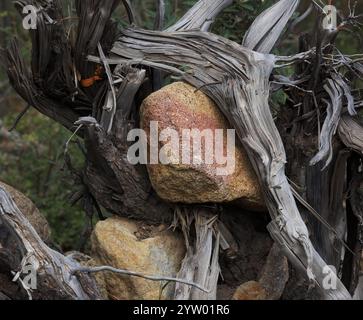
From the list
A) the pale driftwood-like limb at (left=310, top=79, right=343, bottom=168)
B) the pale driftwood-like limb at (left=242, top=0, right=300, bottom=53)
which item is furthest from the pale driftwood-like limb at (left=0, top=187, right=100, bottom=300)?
the pale driftwood-like limb at (left=242, top=0, right=300, bottom=53)

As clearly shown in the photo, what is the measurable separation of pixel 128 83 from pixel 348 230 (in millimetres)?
1552

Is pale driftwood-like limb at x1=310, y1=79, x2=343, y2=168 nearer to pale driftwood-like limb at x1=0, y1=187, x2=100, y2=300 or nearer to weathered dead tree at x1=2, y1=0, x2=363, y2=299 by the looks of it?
weathered dead tree at x1=2, y1=0, x2=363, y2=299

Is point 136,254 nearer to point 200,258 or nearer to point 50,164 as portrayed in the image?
point 200,258

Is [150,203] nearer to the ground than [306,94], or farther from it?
nearer to the ground

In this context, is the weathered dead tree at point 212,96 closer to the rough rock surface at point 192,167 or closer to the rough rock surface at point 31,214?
the rough rock surface at point 192,167

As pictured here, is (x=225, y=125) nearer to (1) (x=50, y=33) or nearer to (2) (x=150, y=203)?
(2) (x=150, y=203)

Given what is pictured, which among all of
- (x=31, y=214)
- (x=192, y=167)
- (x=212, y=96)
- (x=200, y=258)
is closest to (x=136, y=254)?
(x=200, y=258)

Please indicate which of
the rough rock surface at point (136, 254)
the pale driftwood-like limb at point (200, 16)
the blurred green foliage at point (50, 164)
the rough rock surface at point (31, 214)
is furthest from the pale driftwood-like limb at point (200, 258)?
the blurred green foliage at point (50, 164)

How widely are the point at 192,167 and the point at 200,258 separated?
51cm

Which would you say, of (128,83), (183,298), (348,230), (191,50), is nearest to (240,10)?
(191,50)

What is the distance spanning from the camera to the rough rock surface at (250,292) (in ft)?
13.9

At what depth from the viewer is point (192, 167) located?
3963mm

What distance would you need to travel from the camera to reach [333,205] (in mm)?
4414

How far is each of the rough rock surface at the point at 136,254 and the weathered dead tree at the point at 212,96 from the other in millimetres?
110
